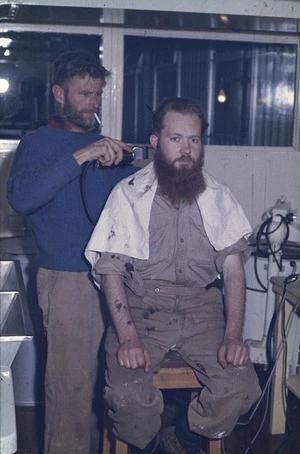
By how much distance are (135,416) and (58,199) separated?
93 cm

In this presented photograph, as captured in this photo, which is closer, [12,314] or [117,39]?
[12,314]

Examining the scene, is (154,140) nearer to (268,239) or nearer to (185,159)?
(185,159)

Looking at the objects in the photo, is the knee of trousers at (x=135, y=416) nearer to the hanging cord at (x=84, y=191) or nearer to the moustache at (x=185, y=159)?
the hanging cord at (x=84, y=191)

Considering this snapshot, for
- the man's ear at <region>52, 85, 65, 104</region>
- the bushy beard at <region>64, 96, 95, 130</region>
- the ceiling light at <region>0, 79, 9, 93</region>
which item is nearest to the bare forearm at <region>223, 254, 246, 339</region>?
Answer: the bushy beard at <region>64, 96, 95, 130</region>

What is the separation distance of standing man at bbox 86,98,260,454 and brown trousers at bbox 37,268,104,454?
185 millimetres

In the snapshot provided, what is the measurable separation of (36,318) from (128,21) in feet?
5.82

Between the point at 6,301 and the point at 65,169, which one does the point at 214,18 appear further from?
the point at 6,301

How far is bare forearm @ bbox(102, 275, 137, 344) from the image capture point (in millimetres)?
2381

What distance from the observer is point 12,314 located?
2297 mm

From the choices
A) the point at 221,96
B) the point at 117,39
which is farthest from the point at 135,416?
the point at 221,96

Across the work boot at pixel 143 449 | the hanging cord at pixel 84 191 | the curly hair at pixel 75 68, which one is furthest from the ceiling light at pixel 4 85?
the work boot at pixel 143 449

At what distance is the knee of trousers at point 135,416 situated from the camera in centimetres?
222

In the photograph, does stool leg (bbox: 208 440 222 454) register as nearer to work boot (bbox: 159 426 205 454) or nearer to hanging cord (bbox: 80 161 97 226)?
work boot (bbox: 159 426 205 454)

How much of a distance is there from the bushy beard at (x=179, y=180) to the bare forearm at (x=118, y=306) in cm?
41
